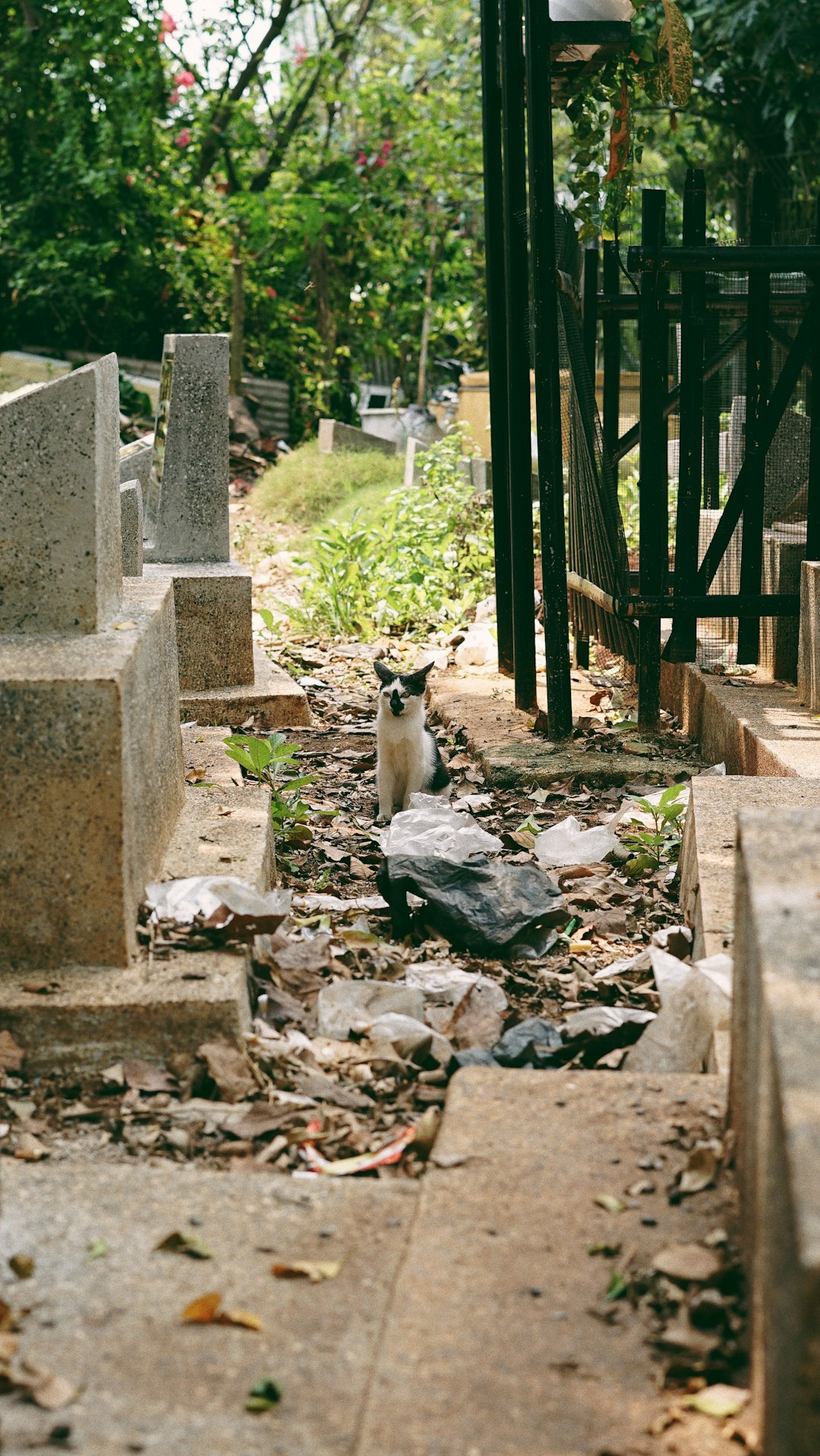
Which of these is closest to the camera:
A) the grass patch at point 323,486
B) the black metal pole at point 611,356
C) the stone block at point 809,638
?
the stone block at point 809,638

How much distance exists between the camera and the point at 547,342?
516 cm

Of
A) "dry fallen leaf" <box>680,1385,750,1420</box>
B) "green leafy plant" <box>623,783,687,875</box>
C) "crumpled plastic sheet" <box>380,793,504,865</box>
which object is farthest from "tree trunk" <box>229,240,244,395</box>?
"dry fallen leaf" <box>680,1385,750,1420</box>

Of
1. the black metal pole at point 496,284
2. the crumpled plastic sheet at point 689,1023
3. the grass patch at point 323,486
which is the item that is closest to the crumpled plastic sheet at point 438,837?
the crumpled plastic sheet at point 689,1023

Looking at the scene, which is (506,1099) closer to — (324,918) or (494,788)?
(324,918)

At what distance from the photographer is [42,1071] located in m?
2.71

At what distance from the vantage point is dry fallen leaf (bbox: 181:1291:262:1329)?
5.89ft

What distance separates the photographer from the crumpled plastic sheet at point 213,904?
2.99 metres

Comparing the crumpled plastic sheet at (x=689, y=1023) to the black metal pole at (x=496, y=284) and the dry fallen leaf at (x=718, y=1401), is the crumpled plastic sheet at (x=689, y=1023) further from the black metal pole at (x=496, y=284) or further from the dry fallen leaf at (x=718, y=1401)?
the black metal pole at (x=496, y=284)

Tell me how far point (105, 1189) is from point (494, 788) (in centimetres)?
322

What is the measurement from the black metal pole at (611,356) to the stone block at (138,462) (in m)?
2.21

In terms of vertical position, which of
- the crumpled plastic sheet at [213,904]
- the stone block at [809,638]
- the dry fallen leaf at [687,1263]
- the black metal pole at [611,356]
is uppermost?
the black metal pole at [611,356]

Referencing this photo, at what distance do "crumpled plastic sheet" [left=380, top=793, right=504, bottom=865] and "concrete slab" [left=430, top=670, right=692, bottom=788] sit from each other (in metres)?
0.47

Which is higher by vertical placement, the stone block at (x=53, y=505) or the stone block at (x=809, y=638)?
the stone block at (x=53, y=505)

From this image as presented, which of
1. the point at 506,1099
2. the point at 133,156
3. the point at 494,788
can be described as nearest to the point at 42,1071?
the point at 506,1099
